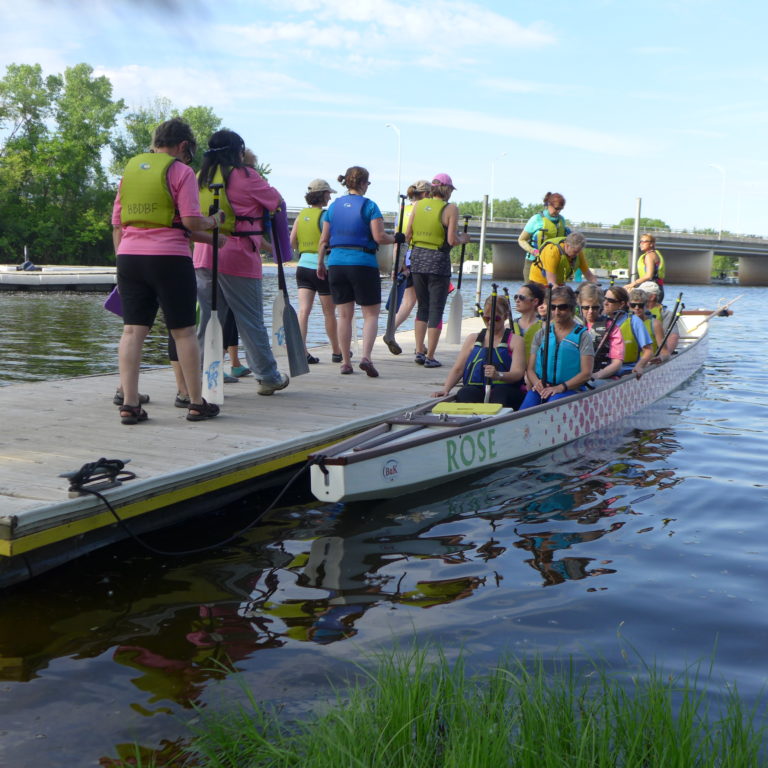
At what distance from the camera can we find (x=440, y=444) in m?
6.29

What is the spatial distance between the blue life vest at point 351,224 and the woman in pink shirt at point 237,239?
1273mm

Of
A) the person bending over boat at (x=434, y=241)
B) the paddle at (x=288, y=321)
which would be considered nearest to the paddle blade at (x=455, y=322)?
the person bending over boat at (x=434, y=241)

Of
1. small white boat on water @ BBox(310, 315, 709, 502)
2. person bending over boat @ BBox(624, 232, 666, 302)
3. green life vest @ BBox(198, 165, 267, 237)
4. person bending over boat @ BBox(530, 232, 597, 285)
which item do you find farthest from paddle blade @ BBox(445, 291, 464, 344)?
green life vest @ BBox(198, 165, 267, 237)

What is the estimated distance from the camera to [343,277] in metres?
8.92

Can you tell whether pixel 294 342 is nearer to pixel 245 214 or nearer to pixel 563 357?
pixel 245 214

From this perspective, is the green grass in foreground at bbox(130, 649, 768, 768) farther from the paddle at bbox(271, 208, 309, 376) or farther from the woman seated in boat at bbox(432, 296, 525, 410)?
the paddle at bbox(271, 208, 309, 376)

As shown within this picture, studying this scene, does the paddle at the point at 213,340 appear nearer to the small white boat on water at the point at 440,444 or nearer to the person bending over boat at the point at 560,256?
the small white boat on water at the point at 440,444

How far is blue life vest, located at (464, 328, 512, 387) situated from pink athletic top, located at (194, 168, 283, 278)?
1.90 metres

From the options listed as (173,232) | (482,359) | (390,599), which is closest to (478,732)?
(390,599)

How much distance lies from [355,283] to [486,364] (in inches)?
79.0

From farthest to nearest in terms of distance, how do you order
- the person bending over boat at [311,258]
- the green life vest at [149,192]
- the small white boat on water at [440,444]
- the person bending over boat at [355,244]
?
1. the person bending over boat at [311,258]
2. the person bending over boat at [355,244]
3. the green life vest at [149,192]
4. the small white boat on water at [440,444]

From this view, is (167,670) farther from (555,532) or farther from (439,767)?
(555,532)

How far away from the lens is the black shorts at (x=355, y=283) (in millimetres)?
8852

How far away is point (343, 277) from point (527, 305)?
2043mm
